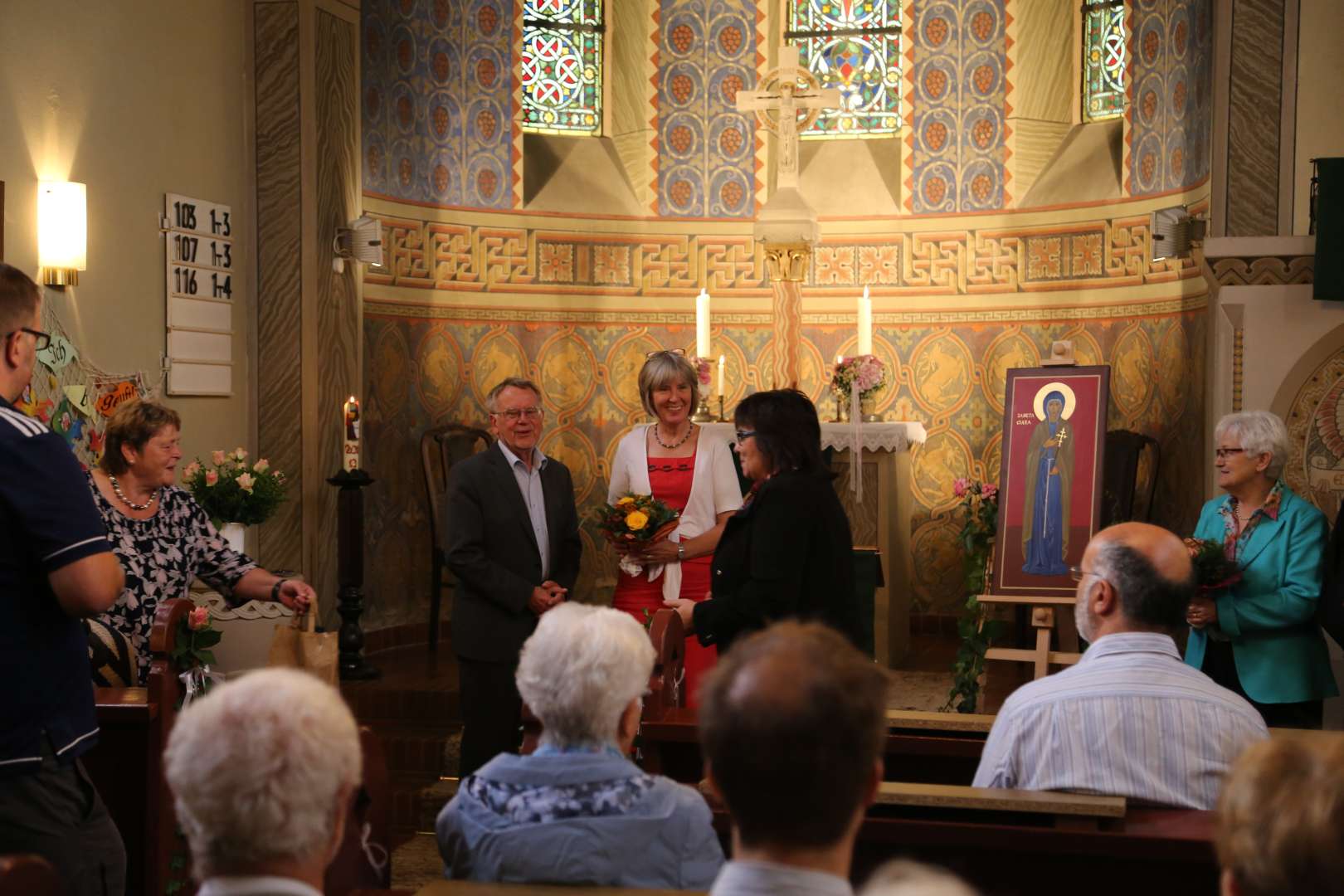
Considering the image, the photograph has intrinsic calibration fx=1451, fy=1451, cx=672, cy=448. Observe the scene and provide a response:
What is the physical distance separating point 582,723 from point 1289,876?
3.72 ft

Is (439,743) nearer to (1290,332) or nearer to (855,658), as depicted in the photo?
(1290,332)

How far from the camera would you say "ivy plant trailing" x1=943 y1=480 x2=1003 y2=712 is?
6211 mm

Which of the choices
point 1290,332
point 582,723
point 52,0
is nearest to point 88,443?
point 52,0

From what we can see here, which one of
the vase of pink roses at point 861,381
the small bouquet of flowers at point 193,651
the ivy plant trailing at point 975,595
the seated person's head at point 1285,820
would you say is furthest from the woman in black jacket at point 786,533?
the vase of pink roses at point 861,381

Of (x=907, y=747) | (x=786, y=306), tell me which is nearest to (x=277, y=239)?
(x=786, y=306)

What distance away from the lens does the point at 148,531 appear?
389 centimetres

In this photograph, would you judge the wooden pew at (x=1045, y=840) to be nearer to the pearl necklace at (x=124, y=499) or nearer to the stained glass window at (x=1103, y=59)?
the pearl necklace at (x=124, y=499)

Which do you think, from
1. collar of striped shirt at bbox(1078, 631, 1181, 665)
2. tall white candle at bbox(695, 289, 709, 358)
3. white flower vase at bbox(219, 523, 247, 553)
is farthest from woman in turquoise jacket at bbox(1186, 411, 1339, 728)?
tall white candle at bbox(695, 289, 709, 358)

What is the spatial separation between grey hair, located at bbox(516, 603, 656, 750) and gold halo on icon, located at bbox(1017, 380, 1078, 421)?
4.27 meters

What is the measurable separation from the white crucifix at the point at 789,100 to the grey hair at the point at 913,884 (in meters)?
7.61

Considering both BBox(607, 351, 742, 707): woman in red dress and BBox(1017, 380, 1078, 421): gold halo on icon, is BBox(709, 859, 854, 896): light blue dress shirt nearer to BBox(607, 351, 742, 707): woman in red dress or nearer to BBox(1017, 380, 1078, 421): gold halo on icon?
BBox(607, 351, 742, 707): woman in red dress

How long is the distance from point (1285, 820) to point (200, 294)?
20.4ft

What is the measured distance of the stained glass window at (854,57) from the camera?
30.4ft

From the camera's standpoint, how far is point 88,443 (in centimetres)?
576
